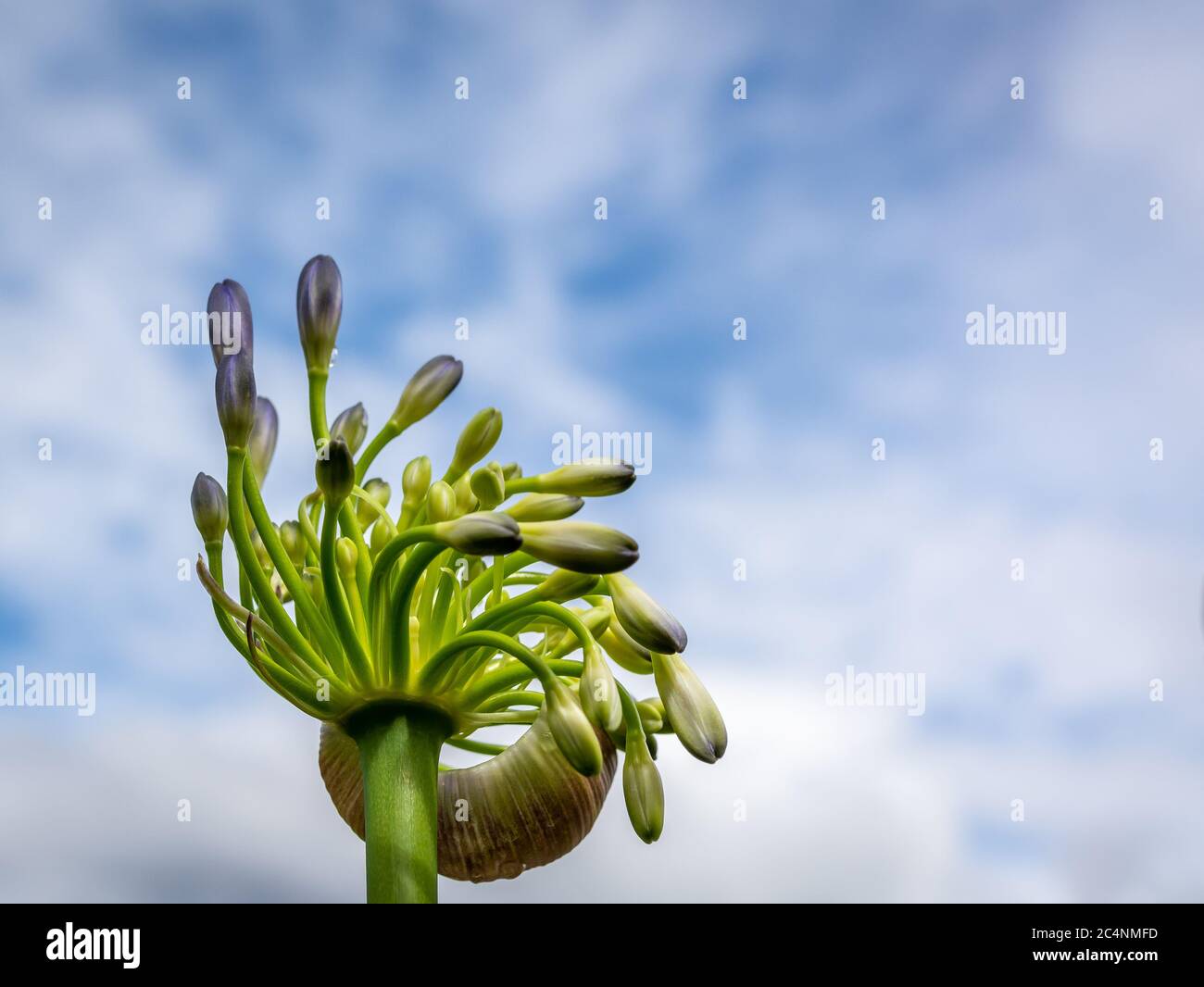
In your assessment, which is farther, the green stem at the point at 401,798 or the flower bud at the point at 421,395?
the flower bud at the point at 421,395

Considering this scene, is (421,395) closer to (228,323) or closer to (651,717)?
(228,323)

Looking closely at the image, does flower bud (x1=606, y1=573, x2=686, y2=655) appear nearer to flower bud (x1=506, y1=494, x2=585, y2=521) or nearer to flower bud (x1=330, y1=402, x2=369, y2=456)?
flower bud (x1=506, y1=494, x2=585, y2=521)

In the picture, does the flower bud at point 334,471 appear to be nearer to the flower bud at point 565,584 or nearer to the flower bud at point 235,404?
the flower bud at point 235,404

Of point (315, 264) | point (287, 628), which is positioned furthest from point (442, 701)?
point (315, 264)

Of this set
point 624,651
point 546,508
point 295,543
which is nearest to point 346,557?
point 295,543

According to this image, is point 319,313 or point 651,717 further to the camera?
point 319,313

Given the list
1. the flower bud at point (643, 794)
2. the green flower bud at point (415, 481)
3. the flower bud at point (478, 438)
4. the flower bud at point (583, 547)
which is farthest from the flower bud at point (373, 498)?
the flower bud at point (643, 794)
